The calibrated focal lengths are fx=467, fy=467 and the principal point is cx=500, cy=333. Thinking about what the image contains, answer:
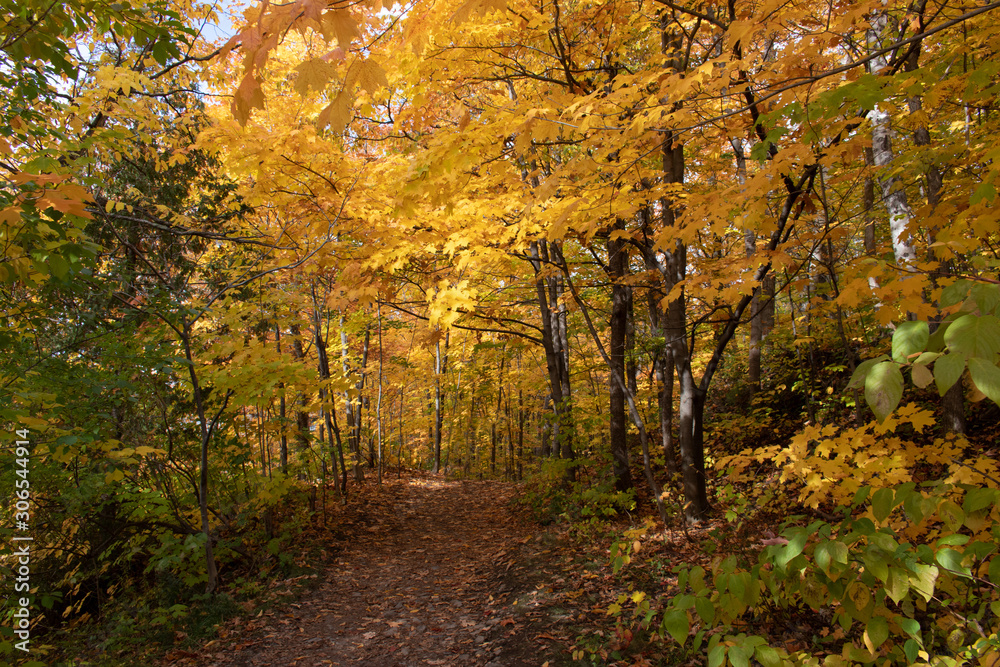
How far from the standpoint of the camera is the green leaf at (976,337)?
1.13 meters

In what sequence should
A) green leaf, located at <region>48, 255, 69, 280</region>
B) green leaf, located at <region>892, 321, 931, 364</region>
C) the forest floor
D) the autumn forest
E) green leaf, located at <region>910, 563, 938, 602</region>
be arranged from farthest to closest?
the forest floor < green leaf, located at <region>48, 255, 69, 280</region> < the autumn forest < green leaf, located at <region>910, 563, 938, 602</region> < green leaf, located at <region>892, 321, 931, 364</region>

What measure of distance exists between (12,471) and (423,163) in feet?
13.1

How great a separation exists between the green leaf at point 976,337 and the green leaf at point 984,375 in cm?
3

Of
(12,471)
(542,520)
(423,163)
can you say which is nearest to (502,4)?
(423,163)

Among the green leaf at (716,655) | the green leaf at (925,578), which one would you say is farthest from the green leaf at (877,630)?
the green leaf at (716,655)

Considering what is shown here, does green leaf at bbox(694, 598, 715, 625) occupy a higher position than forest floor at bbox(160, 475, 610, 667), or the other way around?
green leaf at bbox(694, 598, 715, 625)

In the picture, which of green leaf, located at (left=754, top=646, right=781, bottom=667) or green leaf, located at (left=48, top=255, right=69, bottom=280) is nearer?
green leaf, located at (left=754, top=646, right=781, bottom=667)

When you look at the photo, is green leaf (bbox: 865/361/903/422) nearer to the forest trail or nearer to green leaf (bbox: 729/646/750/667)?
green leaf (bbox: 729/646/750/667)

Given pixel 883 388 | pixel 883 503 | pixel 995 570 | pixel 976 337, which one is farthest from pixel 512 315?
pixel 976 337

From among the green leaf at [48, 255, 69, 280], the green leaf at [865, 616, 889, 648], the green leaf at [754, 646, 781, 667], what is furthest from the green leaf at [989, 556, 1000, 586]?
the green leaf at [48, 255, 69, 280]

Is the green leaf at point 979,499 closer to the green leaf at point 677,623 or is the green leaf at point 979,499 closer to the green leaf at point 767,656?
the green leaf at point 767,656

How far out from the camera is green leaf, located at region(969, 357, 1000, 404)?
3.55 ft

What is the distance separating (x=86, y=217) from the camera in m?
2.69

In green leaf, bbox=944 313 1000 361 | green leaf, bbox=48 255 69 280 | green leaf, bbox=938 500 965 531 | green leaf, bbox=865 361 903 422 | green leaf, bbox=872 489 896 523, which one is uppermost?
green leaf, bbox=48 255 69 280
